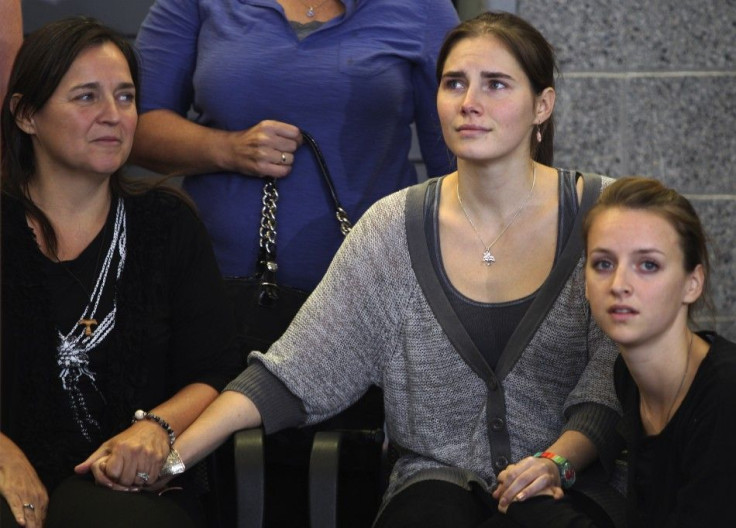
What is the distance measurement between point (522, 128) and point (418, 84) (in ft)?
1.66

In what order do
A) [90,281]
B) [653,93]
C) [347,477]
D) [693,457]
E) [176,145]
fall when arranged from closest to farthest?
[693,457] → [90,281] → [347,477] → [176,145] → [653,93]

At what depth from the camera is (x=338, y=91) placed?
2.92 meters

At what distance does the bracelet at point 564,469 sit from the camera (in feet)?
7.67

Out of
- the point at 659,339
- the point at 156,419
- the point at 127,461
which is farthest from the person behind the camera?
the point at 156,419

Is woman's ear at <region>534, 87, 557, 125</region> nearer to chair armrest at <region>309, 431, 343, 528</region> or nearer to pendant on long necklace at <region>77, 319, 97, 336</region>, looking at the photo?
chair armrest at <region>309, 431, 343, 528</region>

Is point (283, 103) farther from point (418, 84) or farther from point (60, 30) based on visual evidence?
point (60, 30)

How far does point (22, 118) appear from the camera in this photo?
2.65m

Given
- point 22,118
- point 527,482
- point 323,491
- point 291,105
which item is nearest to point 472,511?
point 527,482

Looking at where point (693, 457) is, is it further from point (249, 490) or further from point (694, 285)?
point (249, 490)

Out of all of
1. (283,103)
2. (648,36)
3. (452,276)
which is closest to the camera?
(452,276)

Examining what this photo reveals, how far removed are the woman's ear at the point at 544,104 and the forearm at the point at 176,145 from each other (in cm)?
71

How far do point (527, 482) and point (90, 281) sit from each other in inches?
37.5

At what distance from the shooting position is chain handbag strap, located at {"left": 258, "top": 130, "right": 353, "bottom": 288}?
2.86 m

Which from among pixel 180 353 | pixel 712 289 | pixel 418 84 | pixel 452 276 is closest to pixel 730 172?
pixel 712 289
